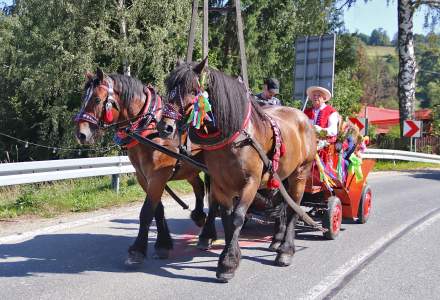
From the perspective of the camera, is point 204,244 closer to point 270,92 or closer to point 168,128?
point 168,128

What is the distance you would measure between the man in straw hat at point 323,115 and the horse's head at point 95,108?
9.59 feet

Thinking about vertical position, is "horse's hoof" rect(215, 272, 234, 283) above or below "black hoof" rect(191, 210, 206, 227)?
below

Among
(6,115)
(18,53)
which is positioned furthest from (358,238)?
(6,115)

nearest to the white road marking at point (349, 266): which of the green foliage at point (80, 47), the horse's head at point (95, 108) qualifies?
the horse's head at point (95, 108)

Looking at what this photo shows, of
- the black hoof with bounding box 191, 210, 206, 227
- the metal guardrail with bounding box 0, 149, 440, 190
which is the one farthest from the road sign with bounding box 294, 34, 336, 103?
the black hoof with bounding box 191, 210, 206, 227

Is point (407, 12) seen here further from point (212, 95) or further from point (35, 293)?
point (35, 293)

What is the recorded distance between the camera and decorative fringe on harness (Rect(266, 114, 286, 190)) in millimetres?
5344

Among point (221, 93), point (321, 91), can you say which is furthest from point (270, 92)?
point (221, 93)

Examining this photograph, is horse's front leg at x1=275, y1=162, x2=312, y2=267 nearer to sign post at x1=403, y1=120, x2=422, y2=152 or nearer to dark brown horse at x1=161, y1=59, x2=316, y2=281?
dark brown horse at x1=161, y1=59, x2=316, y2=281

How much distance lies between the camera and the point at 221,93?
4.79m

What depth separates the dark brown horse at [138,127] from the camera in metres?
5.24

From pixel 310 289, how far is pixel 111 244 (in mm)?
2676

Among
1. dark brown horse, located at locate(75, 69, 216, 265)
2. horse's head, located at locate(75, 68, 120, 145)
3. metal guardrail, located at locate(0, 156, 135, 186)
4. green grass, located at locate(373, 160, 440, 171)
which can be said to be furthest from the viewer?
green grass, located at locate(373, 160, 440, 171)

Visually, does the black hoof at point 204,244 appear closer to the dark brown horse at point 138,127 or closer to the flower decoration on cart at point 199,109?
the dark brown horse at point 138,127
